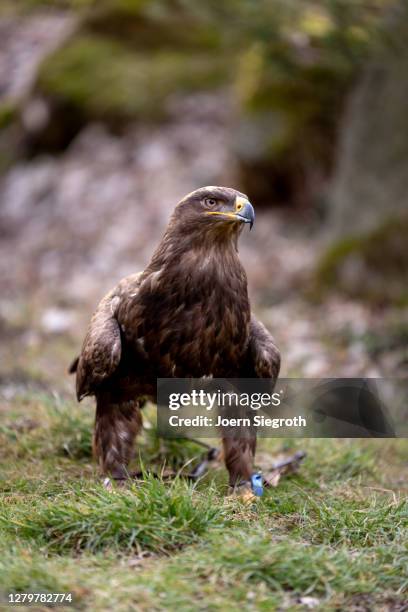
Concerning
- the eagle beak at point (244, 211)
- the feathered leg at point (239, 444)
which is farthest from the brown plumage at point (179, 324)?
the feathered leg at point (239, 444)

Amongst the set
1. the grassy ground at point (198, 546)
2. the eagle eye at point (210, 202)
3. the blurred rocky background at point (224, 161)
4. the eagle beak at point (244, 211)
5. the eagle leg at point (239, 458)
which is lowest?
the grassy ground at point (198, 546)

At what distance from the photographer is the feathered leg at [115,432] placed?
4789 millimetres

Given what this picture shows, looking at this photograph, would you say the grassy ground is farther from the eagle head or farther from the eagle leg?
the eagle head

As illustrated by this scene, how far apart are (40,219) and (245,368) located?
31.6 ft

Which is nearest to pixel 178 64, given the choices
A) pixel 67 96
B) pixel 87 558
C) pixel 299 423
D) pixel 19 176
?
pixel 67 96

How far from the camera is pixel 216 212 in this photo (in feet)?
15.0

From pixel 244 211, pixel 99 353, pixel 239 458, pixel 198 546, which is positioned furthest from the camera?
pixel 239 458

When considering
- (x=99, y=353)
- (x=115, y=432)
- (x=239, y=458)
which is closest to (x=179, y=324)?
(x=99, y=353)

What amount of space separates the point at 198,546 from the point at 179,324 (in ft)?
4.10

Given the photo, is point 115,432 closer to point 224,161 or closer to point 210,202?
point 210,202

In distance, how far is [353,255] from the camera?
31.9 ft

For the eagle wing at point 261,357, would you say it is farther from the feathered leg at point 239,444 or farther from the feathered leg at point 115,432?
the feathered leg at point 115,432

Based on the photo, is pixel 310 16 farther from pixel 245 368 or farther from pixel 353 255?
pixel 245 368

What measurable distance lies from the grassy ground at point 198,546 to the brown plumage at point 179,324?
52 centimetres
